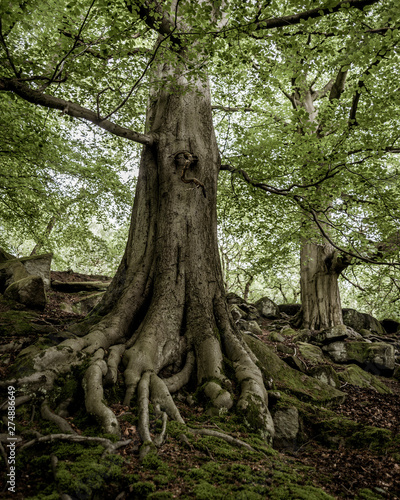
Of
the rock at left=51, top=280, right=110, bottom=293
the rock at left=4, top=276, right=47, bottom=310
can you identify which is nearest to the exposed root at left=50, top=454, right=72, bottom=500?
the rock at left=4, top=276, right=47, bottom=310

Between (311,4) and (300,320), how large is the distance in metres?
9.46

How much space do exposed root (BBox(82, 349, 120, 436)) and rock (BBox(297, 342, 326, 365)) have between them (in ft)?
17.8

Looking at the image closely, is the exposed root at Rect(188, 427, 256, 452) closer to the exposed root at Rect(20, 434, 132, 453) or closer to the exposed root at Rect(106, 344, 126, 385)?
the exposed root at Rect(20, 434, 132, 453)

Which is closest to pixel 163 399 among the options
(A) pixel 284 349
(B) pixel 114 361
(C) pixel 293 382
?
(B) pixel 114 361

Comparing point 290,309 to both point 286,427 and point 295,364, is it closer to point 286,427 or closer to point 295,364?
point 295,364

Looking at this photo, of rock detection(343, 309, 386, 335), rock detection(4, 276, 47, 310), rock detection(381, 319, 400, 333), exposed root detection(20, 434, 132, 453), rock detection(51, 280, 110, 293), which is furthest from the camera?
rock detection(381, 319, 400, 333)

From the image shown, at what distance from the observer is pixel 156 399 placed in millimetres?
3092

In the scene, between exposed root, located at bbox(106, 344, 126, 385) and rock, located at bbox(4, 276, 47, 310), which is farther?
rock, located at bbox(4, 276, 47, 310)

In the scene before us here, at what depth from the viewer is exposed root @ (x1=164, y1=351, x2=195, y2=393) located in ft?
11.7

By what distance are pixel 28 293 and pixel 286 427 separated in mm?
5574

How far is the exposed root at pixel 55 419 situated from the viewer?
246 cm

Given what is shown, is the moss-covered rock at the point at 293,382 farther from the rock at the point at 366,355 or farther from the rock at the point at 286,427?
the rock at the point at 366,355

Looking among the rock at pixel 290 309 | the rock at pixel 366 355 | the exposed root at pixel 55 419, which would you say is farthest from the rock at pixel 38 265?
the rock at pixel 290 309

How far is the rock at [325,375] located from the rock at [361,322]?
6.76 meters
